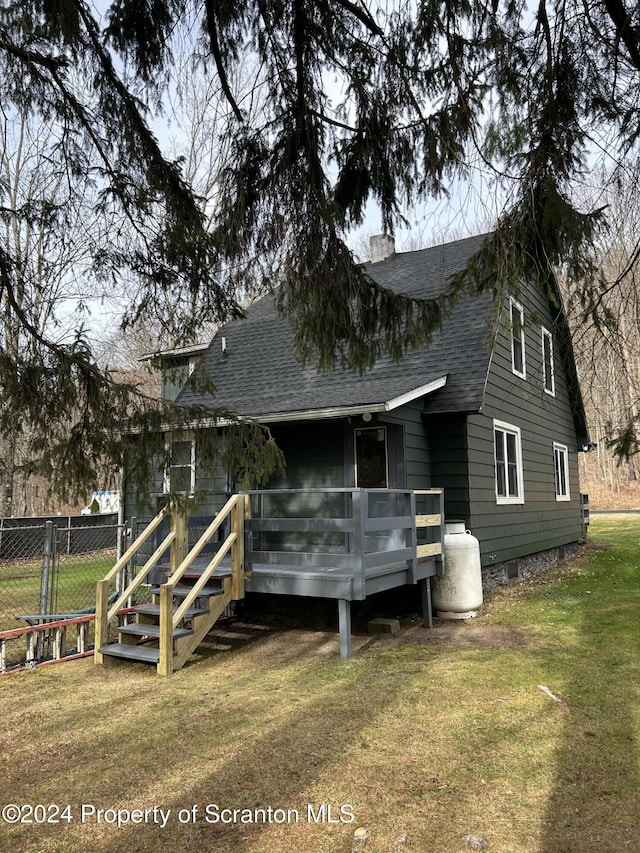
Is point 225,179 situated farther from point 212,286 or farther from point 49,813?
point 49,813

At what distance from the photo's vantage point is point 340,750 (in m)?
4.03

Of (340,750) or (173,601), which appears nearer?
(340,750)

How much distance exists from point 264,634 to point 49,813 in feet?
15.5

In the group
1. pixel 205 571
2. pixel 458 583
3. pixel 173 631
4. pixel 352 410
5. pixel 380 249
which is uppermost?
pixel 380 249

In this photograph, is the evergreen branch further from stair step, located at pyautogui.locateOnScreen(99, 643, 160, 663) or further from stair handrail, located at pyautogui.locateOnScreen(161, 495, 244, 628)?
stair step, located at pyautogui.locateOnScreen(99, 643, 160, 663)

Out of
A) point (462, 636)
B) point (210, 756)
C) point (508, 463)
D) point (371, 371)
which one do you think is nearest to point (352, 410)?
point (371, 371)

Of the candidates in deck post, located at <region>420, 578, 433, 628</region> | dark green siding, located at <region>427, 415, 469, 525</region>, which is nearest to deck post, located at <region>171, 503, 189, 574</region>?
deck post, located at <region>420, 578, 433, 628</region>

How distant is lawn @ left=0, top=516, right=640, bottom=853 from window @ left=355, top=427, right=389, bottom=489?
2.65 m

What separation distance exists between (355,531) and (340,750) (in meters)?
2.69

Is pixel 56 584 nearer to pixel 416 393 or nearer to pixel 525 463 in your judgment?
pixel 416 393

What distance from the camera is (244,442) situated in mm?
4672

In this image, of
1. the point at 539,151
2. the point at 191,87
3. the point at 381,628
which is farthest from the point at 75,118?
the point at 381,628

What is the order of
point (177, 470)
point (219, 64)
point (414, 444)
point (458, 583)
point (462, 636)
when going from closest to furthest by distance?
point (177, 470)
point (219, 64)
point (462, 636)
point (458, 583)
point (414, 444)

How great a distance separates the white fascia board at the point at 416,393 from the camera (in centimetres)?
761
